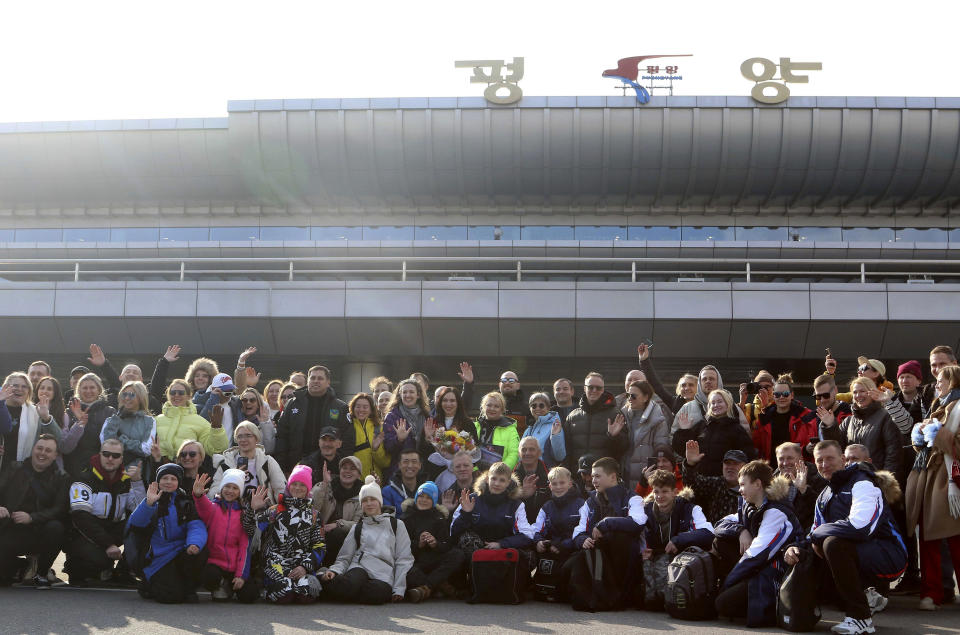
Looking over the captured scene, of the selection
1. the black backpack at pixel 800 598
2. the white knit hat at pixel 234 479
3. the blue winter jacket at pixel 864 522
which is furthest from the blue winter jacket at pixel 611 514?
the white knit hat at pixel 234 479

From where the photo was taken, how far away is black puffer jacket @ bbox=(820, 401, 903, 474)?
8758mm

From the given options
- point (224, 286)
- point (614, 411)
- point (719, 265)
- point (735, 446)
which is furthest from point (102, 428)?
point (719, 265)

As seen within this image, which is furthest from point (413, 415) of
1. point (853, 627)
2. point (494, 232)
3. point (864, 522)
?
point (494, 232)

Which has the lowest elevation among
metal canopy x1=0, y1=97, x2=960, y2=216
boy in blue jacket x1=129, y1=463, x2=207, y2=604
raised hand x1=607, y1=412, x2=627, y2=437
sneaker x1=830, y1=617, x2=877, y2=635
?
sneaker x1=830, y1=617, x2=877, y2=635

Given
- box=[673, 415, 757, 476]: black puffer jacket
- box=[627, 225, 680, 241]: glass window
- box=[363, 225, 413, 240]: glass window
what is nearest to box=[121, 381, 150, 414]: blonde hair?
box=[673, 415, 757, 476]: black puffer jacket

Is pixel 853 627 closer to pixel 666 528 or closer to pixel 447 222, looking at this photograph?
pixel 666 528

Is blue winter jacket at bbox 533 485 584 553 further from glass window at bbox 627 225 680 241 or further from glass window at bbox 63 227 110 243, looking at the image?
glass window at bbox 63 227 110 243

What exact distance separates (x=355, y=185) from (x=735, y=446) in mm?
17342

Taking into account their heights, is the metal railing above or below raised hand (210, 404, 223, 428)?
above

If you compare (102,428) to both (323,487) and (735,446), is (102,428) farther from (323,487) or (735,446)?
(735,446)

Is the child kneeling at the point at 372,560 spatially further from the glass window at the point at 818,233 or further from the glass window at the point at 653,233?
the glass window at the point at 818,233

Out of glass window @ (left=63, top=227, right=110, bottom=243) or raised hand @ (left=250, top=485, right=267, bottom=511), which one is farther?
glass window @ (left=63, top=227, right=110, bottom=243)

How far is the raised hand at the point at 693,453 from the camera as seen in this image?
30.0ft

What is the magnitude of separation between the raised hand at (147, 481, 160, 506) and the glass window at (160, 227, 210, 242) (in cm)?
1753
